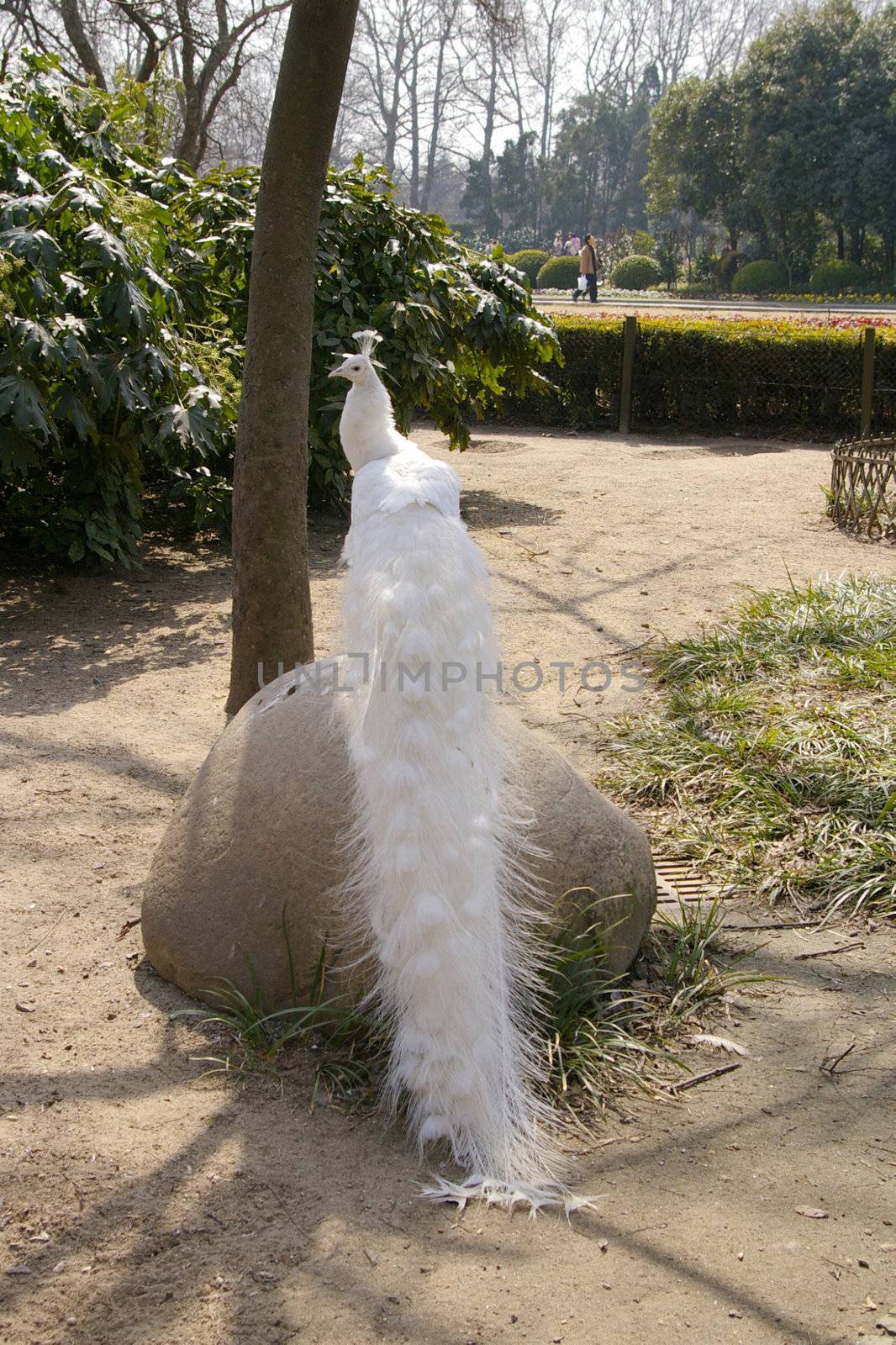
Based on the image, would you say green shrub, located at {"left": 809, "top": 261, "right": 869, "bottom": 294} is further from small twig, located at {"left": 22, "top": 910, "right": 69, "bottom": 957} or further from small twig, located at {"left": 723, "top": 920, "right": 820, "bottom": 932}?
small twig, located at {"left": 22, "top": 910, "right": 69, "bottom": 957}

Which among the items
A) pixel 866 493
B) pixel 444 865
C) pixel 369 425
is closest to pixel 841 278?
pixel 866 493

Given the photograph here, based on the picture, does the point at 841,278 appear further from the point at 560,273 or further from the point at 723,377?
the point at 723,377

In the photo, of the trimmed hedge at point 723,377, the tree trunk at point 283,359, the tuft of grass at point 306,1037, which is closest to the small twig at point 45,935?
the tuft of grass at point 306,1037

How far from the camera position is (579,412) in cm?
1483

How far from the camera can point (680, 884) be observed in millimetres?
4250

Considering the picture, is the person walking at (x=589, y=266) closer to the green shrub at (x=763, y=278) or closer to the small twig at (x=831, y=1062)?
the green shrub at (x=763, y=278)

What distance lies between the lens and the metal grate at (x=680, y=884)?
4.09 m

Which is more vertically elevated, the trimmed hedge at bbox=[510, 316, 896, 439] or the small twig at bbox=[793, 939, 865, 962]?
the trimmed hedge at bbox=[510, 316, 896, 439]

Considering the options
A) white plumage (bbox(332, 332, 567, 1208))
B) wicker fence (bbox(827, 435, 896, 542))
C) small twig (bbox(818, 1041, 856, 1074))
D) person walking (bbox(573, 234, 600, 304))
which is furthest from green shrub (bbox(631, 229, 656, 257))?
small twig (bbox(818, 1041, 856, 1074))

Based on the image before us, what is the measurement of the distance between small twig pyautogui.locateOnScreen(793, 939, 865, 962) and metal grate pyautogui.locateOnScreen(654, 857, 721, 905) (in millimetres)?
374

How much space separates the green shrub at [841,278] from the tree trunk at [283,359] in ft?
105

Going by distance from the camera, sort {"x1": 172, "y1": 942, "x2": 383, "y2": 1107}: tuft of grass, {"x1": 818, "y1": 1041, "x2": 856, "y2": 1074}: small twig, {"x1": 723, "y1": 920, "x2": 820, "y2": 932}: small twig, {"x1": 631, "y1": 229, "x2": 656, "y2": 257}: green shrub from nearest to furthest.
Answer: {"x1": 172, "y1": 942, "x2": 383, "y2": 1107}: tuft of grass < {"x1": 818, "y1": 1041, "x2": 856, "y2": 1074}: small twig < {"x1": 723, "y1": 920, "x2": 820, "y2": 932}: small twig < {"x1": 631, "y1": 229, "x2": 656, "y2": 257}: green shrub

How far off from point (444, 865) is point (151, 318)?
16.8ft

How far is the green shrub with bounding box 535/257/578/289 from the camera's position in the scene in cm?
3819
